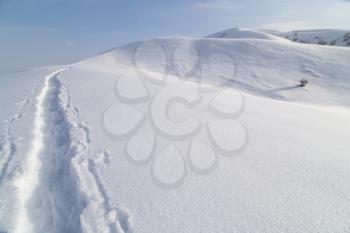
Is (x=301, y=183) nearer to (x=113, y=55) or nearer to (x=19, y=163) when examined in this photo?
(x=19, y=163)

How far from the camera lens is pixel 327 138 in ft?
10.5

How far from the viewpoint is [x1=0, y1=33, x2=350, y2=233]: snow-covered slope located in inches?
68.1

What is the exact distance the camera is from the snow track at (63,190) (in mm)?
1705

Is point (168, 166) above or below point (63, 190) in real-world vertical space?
below

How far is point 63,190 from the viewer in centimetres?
211

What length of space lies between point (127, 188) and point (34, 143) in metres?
1.72

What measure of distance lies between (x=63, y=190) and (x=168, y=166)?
3.25 ft

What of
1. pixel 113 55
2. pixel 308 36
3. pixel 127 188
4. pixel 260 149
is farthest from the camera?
pixel 308 36

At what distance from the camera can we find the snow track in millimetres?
1705

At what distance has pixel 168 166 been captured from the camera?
2488mm

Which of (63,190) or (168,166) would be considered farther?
(168,166)

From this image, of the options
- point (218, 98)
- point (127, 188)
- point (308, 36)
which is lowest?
point (308, 36)

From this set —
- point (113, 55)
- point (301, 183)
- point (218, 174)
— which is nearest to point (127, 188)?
point (218, 174)

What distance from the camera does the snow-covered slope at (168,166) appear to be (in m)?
1.73
